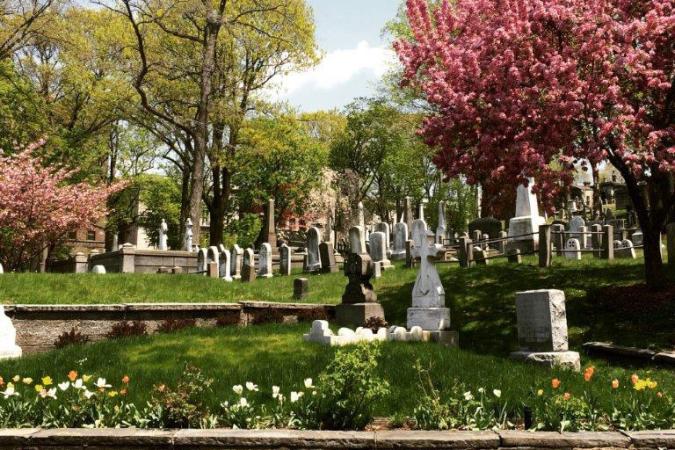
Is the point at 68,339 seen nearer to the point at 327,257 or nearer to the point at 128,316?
the point at 128,316

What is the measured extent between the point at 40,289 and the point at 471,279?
1163cm

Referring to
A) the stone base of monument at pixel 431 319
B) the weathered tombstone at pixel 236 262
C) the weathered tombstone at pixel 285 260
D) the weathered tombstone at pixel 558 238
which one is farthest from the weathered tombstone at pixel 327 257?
the stone base of monument at pixel 431 319

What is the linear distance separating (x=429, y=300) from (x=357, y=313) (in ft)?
5.70

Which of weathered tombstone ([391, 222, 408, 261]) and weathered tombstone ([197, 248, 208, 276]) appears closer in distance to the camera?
weathered tombstone ([197, 248, 208, 276])

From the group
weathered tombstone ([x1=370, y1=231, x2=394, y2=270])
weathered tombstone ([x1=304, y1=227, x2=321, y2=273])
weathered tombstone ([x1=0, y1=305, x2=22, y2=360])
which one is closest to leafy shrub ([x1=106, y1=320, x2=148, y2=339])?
weathered tombstone ([x1=0, y1=305, x2=22, y2=360])

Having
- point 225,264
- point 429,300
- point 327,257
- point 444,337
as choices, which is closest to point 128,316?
point 429,300

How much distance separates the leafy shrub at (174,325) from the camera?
13.0 m

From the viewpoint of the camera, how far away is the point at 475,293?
1513cm

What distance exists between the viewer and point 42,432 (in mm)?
5527

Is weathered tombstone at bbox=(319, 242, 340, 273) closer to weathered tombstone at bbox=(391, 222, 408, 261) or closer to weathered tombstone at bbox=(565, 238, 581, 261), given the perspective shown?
weathered tombstone at bbox=(391, 222, 408, 261)

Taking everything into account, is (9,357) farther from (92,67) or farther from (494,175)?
(92,67)

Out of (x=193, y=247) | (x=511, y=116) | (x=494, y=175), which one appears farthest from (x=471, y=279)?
(x=193, y=247)

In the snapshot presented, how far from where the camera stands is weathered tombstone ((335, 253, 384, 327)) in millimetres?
12945

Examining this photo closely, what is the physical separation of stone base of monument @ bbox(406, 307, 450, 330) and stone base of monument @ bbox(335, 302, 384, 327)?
1.20 m
